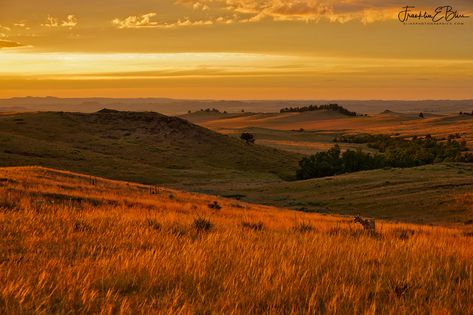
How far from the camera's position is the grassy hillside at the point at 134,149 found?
6725 centimetres

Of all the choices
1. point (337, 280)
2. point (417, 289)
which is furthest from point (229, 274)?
point (417, 289)

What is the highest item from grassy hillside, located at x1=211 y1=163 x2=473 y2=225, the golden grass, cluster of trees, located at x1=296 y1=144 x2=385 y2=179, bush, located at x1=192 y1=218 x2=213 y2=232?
the golden grass

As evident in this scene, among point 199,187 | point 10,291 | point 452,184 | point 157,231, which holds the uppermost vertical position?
point 10,291

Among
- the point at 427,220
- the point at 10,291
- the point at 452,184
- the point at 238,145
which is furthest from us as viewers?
the point at 238,145

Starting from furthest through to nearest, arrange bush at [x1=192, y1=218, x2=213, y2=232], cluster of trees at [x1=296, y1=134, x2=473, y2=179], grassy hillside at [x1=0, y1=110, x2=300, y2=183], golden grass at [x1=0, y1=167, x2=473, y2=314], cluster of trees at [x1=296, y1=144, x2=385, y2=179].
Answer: cluster of trees at [x1=296, y1=134, x2=473, y2=179] < cluster of trees at [x1=296, y1=144, x2=385, y2=179] < grassy hillside at [x1=0, y1=110, x2=300, y2=183] < bush at [x1=192, y1=218, x2=213, y2=232] < golden grass at [x1=0, y1=167, x2=473, y2=314]

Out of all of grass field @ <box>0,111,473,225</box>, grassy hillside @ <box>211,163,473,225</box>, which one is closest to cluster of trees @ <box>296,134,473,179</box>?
grass field @ <box>0,111,473,225</box>

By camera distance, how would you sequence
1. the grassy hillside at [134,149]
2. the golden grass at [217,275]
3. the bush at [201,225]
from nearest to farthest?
the golden grass at [217,275] → the bush at [201,225] → the grassy hillside at [134,149]

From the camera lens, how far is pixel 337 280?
662 centimetres

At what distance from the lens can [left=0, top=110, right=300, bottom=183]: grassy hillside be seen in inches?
2648

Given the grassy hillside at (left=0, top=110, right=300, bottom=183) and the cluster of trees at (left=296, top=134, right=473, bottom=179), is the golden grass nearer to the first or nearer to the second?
the grassy hillside at (left=0, top=110, right=300, bottom=183)

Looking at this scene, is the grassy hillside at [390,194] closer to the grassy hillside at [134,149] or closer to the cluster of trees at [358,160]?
Answer: the cluster of trees at [358,160]

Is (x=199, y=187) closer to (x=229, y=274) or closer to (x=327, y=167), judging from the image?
(x=327, y=167)

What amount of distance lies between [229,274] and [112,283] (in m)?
1.34

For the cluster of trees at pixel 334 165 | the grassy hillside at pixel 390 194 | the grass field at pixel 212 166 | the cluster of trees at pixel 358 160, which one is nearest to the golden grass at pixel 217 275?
the grass field at pixel 212 166
